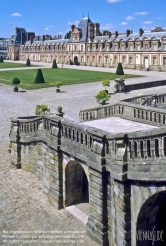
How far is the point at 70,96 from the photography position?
95.0ft

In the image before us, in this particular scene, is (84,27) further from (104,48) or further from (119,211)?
(119,211)

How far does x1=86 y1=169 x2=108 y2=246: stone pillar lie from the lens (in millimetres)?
7727

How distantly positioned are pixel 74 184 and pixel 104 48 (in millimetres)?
55886

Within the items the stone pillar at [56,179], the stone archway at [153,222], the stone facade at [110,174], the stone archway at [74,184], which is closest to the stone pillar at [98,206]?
the stone facade at [110,174]

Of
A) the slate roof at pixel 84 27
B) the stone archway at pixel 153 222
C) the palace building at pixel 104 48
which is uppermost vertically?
the slate roof at pixel 84 27

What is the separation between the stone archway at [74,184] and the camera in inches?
375

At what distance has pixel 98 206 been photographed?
7910mm

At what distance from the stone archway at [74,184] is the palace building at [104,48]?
44154 mm

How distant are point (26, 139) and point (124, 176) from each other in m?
5.89

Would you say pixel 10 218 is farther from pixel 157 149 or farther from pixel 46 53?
pixel 46 53

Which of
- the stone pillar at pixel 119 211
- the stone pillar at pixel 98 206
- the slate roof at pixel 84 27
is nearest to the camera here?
the stone pillar at pixel 119 211

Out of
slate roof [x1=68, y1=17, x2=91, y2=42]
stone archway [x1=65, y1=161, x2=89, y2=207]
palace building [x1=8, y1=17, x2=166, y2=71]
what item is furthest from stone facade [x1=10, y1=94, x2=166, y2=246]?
slate roof [x1=68, y1=17, x2=91, y2=42]

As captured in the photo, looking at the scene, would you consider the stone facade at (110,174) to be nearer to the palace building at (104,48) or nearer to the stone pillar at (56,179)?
the stone pillar at (56,179)

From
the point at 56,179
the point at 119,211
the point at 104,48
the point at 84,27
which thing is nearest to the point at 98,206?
the point at 119,211
